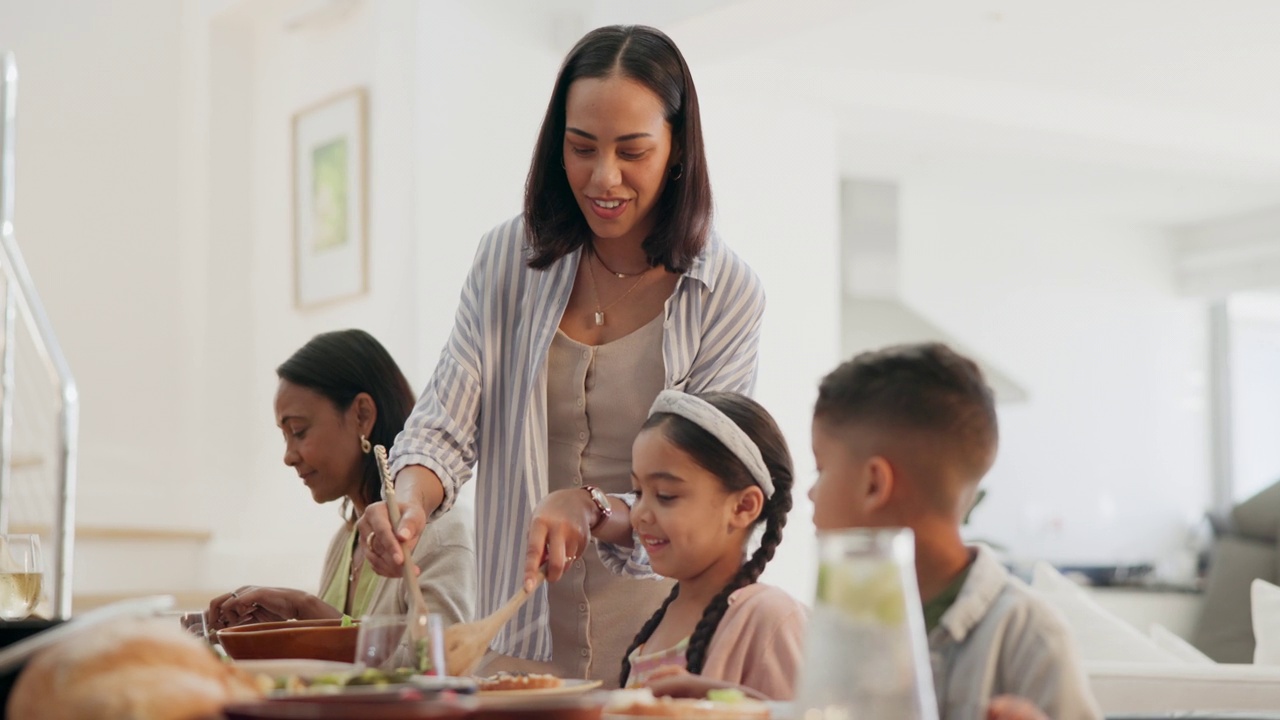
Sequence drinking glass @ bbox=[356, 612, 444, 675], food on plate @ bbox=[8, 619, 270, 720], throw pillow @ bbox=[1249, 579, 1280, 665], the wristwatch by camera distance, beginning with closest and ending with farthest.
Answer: food on plate @ bbox=[8, 619, 270, 720]
drinking glass @ bbox=[356, 612, 444, 675]
the wristwatch
throw pillow @ bbox=[1249, 579, 1280, 665]

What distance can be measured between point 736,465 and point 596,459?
232 millimetres

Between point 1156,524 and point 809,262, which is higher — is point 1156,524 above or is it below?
below

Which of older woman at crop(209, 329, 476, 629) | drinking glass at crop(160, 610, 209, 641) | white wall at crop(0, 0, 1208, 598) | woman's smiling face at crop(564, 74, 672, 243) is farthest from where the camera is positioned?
white wall at crop(0, 0, 1208, 598)

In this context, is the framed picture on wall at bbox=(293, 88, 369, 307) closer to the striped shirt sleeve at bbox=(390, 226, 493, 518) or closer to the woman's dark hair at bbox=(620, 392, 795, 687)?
the striped shirt sleeve at bbox=(390, 226, 493, 518)

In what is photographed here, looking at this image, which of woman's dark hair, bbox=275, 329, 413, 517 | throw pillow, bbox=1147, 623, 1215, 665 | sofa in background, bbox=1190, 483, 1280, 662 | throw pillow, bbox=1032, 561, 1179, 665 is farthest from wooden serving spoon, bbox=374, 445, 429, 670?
sofa in background, bbox=1190, 483, 1280, 662

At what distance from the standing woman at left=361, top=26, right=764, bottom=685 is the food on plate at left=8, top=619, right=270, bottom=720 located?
3.00ft

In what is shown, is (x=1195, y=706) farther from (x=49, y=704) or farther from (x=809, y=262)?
(x=809, y=262)

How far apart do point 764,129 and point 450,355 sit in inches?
146

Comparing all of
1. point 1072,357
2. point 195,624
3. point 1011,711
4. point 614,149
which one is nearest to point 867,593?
point 1011,711

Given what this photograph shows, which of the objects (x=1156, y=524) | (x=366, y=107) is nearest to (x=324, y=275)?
(x=366, y=107)

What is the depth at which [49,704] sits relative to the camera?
29.4 inches

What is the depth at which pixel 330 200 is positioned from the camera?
502cm

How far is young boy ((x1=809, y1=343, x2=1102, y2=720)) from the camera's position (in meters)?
1.04

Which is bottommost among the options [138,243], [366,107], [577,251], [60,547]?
[60,547]
